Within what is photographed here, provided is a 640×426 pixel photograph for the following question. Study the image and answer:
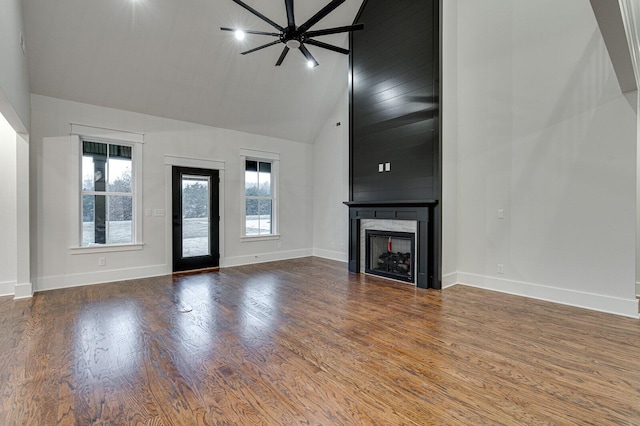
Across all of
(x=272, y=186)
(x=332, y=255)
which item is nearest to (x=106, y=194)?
(x=272, y=186)

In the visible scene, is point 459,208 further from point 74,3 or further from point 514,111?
point 74,3

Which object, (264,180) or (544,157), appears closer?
(544,157)

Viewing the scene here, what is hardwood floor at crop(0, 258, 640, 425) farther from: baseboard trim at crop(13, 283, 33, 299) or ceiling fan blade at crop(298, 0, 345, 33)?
ceiling fan blade at crop(298, 0, 345, 33)

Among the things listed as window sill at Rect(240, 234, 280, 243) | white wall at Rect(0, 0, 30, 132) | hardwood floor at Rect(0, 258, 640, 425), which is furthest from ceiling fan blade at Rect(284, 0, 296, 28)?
window sill at Rect(240, 234, 280, 243)

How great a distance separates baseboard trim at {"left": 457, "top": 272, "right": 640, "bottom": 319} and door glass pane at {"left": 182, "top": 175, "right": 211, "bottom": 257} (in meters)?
4.83

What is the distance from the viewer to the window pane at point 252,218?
23.2 ft

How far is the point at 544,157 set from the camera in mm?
4059

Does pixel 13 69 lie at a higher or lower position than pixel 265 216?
higher

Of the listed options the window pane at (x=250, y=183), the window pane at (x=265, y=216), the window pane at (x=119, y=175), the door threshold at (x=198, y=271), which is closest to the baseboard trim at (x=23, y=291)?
the window pane at (x=119, y=175)

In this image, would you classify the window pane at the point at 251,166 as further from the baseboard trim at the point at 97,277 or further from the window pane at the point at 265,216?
the baseboard trim at the point at 97,277

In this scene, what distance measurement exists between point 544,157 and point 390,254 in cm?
263

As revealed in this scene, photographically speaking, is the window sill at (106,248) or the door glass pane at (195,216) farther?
the door glass pane at (195,216)

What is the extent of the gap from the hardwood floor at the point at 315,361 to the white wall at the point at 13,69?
230cm

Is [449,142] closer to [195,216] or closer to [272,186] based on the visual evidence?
[272,186]
